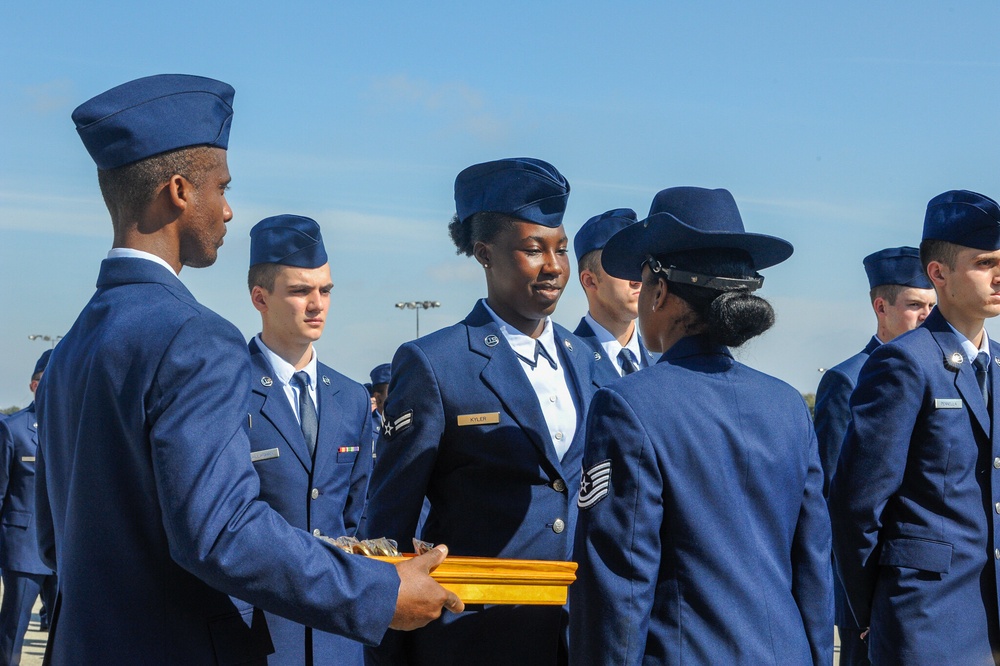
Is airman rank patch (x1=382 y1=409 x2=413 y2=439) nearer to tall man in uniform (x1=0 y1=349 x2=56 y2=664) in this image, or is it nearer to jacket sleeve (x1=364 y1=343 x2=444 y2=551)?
jacket sleeve (x1=364 y1=343 x2=444 y2=551)

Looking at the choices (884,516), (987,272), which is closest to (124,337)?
(884,516)

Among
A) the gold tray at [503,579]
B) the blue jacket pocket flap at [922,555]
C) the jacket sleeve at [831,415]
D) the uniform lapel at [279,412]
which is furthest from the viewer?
the jacket sleeve at [831,415]

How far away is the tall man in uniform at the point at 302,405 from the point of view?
5309 mm

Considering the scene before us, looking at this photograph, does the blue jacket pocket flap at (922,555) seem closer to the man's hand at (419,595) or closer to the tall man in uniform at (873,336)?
the man's hand at (419,595)

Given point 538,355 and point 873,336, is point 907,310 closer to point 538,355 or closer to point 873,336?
point 873,336

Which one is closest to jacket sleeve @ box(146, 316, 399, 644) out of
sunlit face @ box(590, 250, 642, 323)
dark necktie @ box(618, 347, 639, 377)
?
dark necktie @ box(618, 347, 639, 377)

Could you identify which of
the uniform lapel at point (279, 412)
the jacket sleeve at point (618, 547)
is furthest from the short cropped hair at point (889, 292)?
the jacket sleeve at point (618, 547)

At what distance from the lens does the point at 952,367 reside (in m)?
4.80

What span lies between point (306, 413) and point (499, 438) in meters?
1.68

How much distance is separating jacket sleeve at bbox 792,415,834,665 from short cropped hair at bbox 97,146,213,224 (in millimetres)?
1953

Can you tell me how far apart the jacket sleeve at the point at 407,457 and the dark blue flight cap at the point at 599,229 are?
10.5 ft

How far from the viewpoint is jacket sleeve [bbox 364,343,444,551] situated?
4.15m

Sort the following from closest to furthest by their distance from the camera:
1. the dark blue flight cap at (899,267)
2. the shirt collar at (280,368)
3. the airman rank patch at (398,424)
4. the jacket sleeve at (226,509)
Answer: the jacket sleeve at (226,509), the airman rank patch at (398,424), the shirt collar at (280,368), the dark blue flight cap at (899,267)

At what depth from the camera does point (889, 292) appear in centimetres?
802
